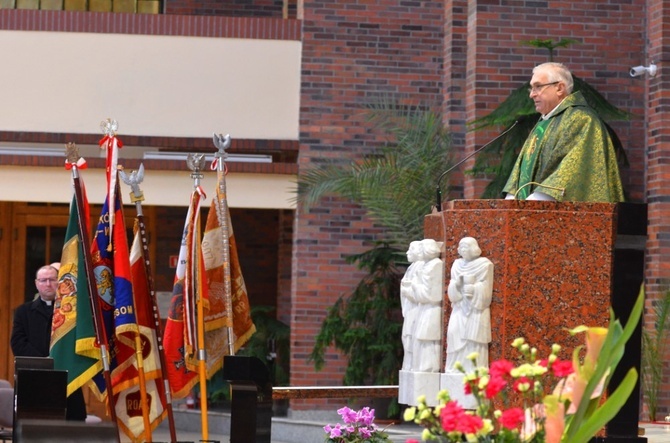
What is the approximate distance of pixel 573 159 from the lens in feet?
22.6

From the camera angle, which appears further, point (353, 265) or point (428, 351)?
point (353, 265)

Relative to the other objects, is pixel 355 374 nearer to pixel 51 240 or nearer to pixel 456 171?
pixel 456 171

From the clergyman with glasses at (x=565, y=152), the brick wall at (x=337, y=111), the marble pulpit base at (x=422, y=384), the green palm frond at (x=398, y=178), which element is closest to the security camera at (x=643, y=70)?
the green palm frond at (x=398, y=178)

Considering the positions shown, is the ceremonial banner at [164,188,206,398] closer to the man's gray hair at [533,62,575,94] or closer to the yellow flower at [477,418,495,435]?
the man's gray hair at [533,62,575,94]

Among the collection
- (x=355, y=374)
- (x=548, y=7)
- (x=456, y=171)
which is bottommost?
(x=355, y=374)

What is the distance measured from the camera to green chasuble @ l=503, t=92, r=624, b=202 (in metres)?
6.87

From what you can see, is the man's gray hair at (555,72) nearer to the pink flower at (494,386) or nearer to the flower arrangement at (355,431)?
the flower arrangement at (355,431)

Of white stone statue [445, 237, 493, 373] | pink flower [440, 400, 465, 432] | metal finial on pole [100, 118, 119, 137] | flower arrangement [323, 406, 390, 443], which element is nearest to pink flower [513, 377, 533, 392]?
pink flower [440, 400, 465, 432]

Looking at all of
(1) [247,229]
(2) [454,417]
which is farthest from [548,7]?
(2) [454,417]

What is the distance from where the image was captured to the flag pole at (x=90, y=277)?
959cm

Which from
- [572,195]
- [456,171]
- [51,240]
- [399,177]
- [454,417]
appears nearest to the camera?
[454,417]

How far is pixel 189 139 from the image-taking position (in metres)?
14.8

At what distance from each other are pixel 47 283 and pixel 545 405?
23.9ft

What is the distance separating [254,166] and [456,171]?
207 cm
